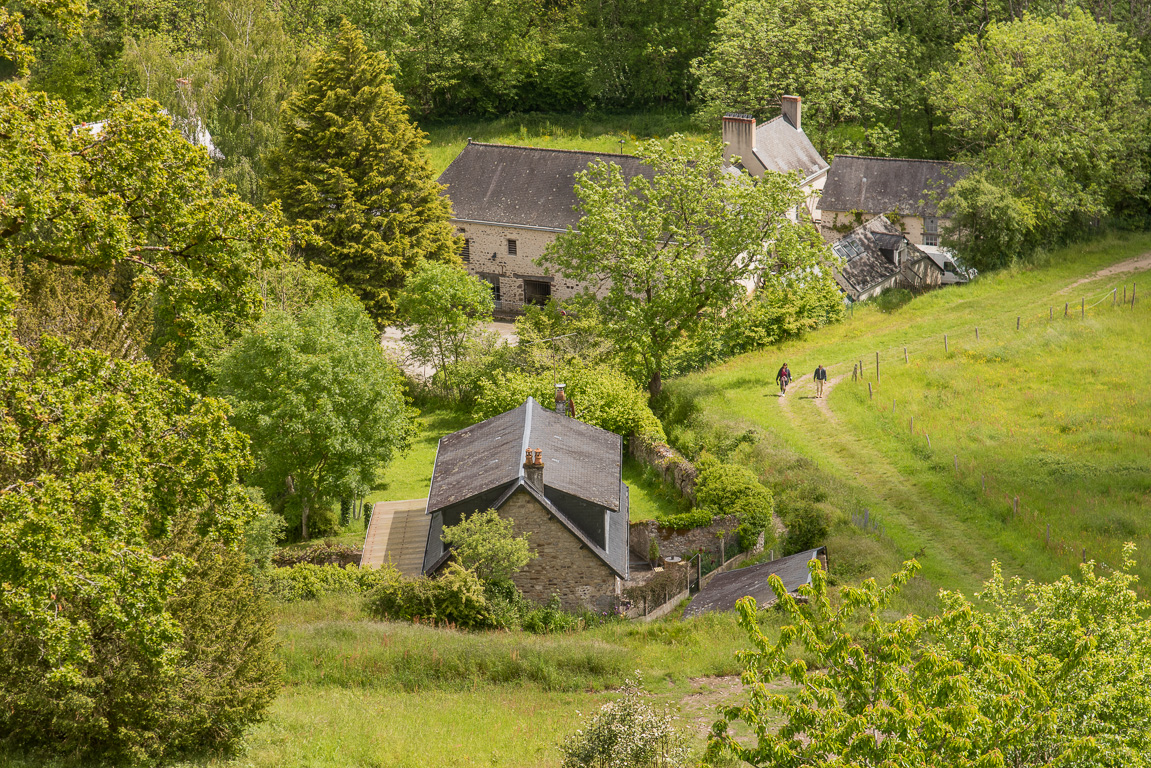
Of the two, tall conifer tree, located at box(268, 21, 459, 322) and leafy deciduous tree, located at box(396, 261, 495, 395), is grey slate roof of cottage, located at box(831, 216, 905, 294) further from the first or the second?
tall conifer tree, located at box(268, 21, 459, 322)

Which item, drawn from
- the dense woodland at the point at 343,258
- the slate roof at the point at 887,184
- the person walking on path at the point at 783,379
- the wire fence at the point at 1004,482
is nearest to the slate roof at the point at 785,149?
the slate roof at the point at 887,184

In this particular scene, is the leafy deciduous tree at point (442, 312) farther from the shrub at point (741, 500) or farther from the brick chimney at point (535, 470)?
the brick chimney at point (535, 470)

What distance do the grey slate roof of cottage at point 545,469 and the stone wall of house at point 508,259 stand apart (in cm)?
2046

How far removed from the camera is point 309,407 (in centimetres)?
3039

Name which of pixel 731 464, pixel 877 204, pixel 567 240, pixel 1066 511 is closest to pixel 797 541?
pixel 731 464

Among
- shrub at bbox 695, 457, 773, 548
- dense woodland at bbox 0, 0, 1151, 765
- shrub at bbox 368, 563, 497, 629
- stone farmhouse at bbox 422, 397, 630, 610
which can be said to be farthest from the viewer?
shrub at bbox 695, 457, 773, 548

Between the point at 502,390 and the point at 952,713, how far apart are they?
1016 inches

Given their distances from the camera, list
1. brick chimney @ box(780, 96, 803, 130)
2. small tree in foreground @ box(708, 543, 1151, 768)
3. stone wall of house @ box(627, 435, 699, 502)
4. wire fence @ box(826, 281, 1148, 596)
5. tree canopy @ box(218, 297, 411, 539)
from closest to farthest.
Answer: small tree in foreground @ box(708, 543, 1151, 768)
wire fence @ box(826, 281, 1148, 596)
tree canopy @ box(218, 297, 411, 539)
stone wall of house @ box(627, 435, 699, 502)
brick chimney @ box(780, 96, 803, 130)

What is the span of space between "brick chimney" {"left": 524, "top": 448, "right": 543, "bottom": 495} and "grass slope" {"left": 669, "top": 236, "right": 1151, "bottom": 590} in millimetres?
7706

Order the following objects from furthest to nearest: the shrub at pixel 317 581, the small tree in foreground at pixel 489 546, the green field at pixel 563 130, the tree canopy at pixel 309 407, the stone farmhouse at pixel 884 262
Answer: the green field at pixel 563 130 → the stone farmhouse at pixel 884 262 → the tree canopy at pixel 309 407 → the shrub at pixel 317 581 → the small tree in foreground at pixel 489 546

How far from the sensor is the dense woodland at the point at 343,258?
13.2 m

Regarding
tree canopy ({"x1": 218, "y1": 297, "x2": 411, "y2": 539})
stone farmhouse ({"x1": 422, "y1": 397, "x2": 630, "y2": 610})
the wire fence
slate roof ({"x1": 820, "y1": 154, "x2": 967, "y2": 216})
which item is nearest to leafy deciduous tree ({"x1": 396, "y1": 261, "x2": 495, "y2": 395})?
tree canopy ({"x1": 218, "y1": 297, "x2": 411, "y2": 539})

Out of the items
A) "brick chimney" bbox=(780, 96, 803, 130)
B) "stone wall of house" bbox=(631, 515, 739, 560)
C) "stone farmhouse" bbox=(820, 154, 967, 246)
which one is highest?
"brick chimney" bbox=(780, 96, 803, 130)

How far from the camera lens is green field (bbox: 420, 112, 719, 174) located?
70.6 metres
